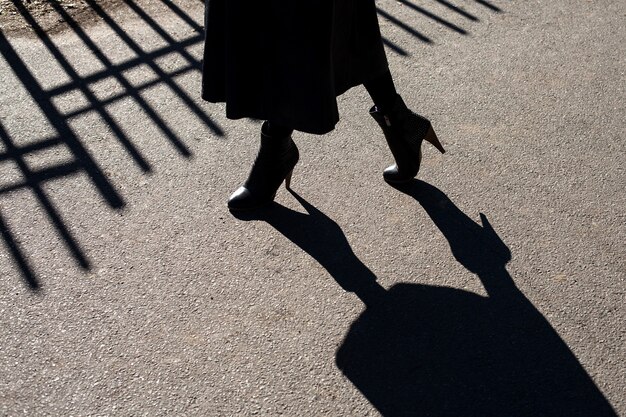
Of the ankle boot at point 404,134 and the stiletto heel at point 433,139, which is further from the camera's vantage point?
the stiletto heel at point 433,139

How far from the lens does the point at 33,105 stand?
4.13 meters

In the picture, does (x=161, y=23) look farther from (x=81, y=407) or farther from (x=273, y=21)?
(x=81, y=407)

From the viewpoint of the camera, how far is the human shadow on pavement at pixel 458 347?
264 cm

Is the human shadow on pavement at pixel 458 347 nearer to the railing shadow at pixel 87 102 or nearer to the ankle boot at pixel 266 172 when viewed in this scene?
the ankle boot at pixel 266 172

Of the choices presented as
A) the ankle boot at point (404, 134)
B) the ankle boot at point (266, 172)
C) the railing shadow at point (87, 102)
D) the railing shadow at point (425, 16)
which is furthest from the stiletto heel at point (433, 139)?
the railing shadow at point (425, 16)

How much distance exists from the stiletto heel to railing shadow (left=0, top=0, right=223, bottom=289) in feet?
3.37

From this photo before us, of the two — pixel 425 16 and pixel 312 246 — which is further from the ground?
pixel 425 16

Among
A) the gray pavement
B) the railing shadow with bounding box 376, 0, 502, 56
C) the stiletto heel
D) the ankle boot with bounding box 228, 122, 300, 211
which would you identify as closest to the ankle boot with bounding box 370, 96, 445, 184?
the stiletto heel

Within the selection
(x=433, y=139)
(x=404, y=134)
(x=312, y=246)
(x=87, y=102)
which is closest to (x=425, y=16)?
(x=433, y=139)

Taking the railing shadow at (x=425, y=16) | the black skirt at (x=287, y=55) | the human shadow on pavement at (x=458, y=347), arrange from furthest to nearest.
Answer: the railing shadow at (x=425, y=16)
the black skirt at (x=287, y=55)
the human shadow on pavement at (x=458, y=347)

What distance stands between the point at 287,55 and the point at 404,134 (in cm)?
74

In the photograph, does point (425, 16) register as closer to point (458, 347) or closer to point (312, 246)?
point (312, 246)

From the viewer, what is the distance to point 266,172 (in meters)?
3.40

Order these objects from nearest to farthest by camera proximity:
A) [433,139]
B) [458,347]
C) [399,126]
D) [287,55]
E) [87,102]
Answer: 1. [458,347]
2. [287,55]
3. [399,126]
4. [433,139]
5. [87,102]
